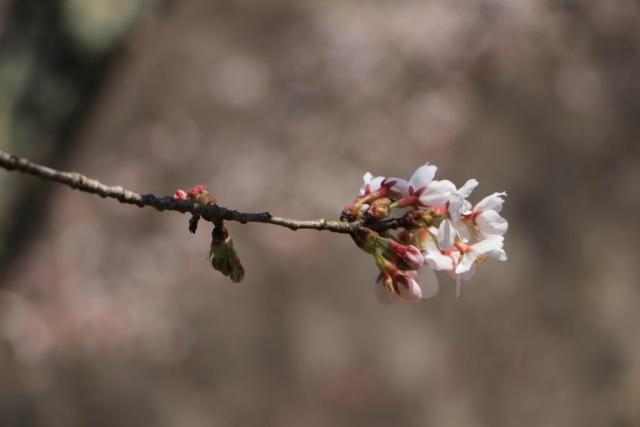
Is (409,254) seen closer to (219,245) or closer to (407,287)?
(407,287)

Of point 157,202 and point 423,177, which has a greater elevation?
point 423,177

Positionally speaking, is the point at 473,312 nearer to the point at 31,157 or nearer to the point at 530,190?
the point at 530,190

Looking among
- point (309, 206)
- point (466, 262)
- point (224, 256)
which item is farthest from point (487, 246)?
point (309, 206)

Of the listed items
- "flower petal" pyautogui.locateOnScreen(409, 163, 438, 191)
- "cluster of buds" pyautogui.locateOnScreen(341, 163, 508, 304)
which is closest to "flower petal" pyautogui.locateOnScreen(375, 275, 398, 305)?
"cluster of buds" pyautogui.locateOnScreen(341, 163, 508, 304)

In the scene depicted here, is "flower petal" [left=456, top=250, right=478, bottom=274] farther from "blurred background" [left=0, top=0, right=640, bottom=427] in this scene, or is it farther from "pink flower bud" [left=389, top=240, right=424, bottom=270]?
"blurred background" [left=0, top=0, right=640, bottom=427]

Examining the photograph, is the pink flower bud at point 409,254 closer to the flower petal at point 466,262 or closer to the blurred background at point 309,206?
the flower petal at point 466,262
